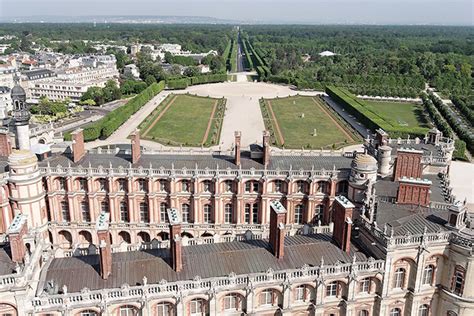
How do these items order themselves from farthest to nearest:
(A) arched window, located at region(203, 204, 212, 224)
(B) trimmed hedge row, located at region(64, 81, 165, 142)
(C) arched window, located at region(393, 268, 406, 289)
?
(B) trimmed hedge row, located at region(64, 81, 165, 142), (A) arched window, located at region(203, 204, 212, 224), (C) arched window, located at region(393, 268, 406, 289)

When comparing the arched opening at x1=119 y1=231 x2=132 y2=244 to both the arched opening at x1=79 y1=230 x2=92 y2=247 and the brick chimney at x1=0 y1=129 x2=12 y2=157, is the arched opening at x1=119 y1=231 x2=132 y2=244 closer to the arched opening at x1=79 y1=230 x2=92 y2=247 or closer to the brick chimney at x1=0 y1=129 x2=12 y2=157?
the arched opening at x1=79 y1=230 x2=92 y2=247

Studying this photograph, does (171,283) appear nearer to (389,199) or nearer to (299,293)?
(299,293)

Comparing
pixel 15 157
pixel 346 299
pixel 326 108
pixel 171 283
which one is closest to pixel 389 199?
pixel 346 299

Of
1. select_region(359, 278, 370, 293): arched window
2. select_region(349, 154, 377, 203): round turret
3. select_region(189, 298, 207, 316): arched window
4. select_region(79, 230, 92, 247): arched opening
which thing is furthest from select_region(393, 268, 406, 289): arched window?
select_region(79, 230, 92, 247): arched opening

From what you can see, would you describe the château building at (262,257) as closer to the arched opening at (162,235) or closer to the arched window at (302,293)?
the arched window at (302,293)

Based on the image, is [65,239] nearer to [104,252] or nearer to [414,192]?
[104,252]

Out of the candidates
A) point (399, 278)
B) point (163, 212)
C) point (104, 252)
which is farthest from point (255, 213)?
point (104, 252)
